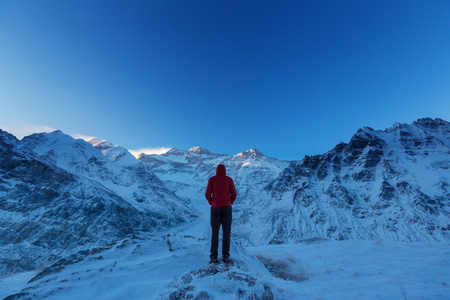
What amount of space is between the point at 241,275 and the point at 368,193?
307 ft

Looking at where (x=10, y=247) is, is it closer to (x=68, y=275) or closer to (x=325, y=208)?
(x=68, y=275)

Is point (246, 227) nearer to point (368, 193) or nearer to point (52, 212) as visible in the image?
point (368, 193)

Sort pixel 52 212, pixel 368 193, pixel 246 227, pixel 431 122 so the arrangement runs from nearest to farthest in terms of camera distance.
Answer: pixel 52 212
pixel 368 193
pixel 246 227
pixel 431 122

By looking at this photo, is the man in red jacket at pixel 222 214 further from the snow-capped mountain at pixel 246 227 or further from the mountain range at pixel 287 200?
the mountain range at pixel 287 200

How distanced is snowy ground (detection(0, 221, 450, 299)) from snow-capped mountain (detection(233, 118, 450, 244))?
4979cm

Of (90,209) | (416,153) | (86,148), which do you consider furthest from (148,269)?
(86,148)

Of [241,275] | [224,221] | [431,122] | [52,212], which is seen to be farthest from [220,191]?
[431,122]

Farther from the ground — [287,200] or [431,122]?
[431,122]

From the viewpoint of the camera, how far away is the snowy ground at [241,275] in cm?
435

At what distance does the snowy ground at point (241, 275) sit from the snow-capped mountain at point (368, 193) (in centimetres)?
4979

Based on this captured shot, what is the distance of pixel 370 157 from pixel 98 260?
10567cm

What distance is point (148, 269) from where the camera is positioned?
6922 mm

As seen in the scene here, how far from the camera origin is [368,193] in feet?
259

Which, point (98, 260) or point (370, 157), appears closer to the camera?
point (98, 260)
